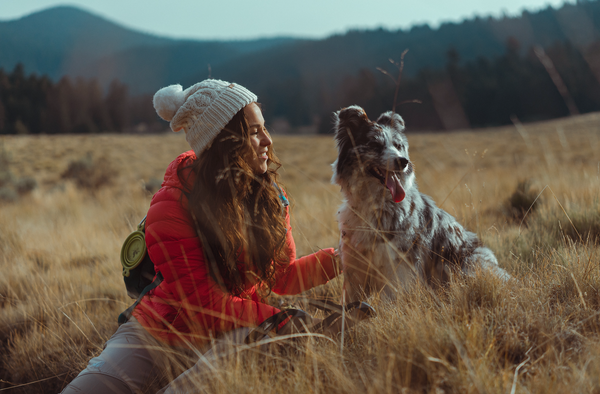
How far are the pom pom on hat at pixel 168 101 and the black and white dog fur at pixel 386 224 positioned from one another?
1.27 meters

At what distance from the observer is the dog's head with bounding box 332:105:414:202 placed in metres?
2.83

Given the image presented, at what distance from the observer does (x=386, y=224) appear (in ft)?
9.50

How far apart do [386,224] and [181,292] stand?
5.38ft

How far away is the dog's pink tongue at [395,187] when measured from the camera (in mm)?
2800

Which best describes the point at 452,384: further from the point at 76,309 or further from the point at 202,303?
Result: the point at 76,309

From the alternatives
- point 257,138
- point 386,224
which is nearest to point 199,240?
point 257,138

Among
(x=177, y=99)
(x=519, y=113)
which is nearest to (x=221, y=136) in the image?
(x=177, y=99)

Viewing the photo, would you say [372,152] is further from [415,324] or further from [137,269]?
[137,269]

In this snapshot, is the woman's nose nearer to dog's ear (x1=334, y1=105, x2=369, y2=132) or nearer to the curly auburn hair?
the curly auburn hair

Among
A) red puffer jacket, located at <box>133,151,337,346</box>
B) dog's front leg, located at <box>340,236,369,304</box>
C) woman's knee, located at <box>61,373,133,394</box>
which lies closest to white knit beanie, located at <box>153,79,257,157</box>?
red puffer jacket, located at <box>133,151,337,346</box>

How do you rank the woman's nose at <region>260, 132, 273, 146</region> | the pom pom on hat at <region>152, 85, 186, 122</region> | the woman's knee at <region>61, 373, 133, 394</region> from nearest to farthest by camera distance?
the woman's knee at <region>61, 373, 133, 394</region>, the pom pom on hat at <region>152, 85, 186, 122</region>, the woman's nose at <region>260, 132, 273, 146</region>

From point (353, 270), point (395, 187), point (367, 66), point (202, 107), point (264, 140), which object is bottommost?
point (353, 270)

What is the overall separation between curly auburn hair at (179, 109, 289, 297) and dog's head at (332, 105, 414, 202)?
2.36ft

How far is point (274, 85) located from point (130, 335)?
92.4 metres
